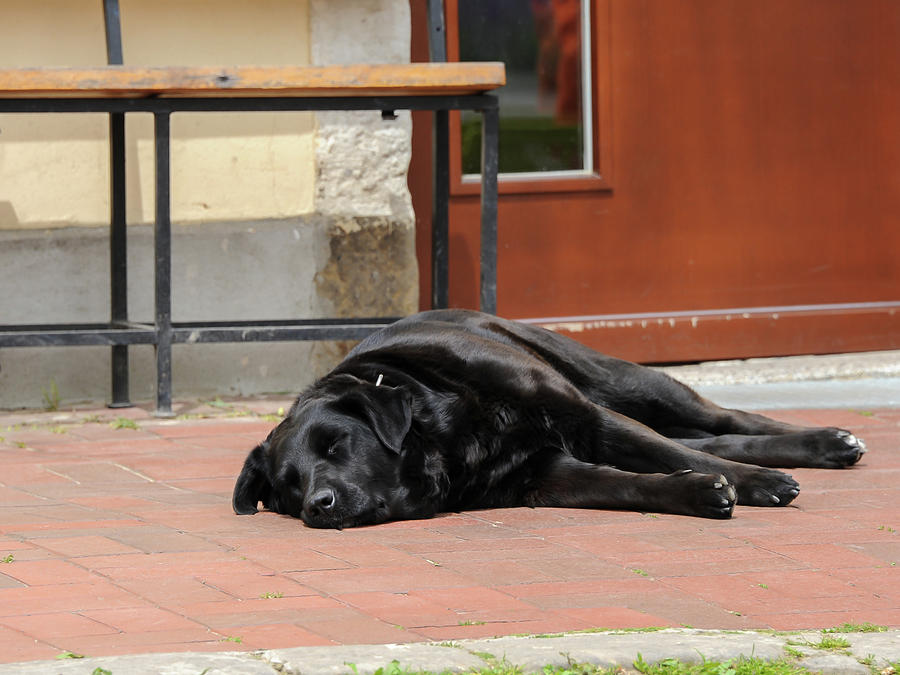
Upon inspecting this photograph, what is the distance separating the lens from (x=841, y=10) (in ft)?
24.4

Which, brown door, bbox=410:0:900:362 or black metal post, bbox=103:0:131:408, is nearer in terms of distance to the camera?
black metal post, bbox=103:0:131:408

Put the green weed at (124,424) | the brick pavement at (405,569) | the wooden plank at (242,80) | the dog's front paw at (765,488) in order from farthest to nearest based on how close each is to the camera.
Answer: the green weed at (124,424), the wooden plank at (242,80), the dog's front paw at (765,488), the brick pavement at (405,569)

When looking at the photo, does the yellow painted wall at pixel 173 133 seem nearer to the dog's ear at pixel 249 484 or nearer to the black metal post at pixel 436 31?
the black metal post at pixel 436 31

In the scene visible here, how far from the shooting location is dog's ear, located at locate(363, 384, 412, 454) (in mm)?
4137

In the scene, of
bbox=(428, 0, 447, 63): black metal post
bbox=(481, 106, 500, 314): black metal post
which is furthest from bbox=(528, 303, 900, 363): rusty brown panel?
bbox=(428, 0, 447, 63): black metal post

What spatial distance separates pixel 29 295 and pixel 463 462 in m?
3.11

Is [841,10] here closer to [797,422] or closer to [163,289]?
[797,422]

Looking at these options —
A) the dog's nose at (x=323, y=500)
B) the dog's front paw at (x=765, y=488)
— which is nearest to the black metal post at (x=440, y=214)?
the dog's front paw at (x=765, y=488)

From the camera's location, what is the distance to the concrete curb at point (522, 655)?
2.63 meters

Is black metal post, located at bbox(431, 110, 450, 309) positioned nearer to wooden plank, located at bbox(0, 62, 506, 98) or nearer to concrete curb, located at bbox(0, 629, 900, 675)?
wooden plank, located at bbox(0, 62, 506, 98)

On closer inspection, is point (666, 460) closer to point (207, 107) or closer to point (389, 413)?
point (389, 413)

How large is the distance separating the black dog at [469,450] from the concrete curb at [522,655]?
4.22ft

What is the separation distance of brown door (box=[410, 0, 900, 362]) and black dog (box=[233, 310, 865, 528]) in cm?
236

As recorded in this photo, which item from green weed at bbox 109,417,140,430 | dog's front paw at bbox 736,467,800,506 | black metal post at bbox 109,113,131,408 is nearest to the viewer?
dog's front paw at bbox 736,467,800,506
